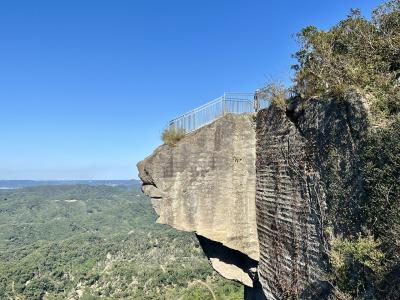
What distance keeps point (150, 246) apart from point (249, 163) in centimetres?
8976

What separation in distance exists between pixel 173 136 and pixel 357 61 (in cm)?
588

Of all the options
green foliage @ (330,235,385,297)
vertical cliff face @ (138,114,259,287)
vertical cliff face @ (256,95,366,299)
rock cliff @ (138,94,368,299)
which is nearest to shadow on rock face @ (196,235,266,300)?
rock cliff @ (138,94,368,299)

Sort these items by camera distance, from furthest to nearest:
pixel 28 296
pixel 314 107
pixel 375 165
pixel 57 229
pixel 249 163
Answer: pixel 57 229 < pixel 28 296 < pixel 249 163 < pixel 314 107 < pixel 375 165

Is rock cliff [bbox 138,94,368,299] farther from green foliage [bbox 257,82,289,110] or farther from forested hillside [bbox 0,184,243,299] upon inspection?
forested hillside [bbox 0,184,243,299]

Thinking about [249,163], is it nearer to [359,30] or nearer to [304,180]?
[304,180]

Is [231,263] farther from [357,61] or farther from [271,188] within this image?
[357,61]

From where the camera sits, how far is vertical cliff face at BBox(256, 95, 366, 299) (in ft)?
25.3

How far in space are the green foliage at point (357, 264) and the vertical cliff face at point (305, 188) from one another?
0.45m

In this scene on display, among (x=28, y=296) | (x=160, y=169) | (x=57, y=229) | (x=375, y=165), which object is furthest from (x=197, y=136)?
(x=57, y=229)

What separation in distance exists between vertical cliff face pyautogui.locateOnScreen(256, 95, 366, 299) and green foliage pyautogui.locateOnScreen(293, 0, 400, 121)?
333 millimetres

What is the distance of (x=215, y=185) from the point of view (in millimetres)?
12219

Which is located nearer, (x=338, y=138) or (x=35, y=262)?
(x=338, y=138)

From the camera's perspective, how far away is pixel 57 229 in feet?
591

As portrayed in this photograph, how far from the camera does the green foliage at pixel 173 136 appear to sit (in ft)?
40.8
